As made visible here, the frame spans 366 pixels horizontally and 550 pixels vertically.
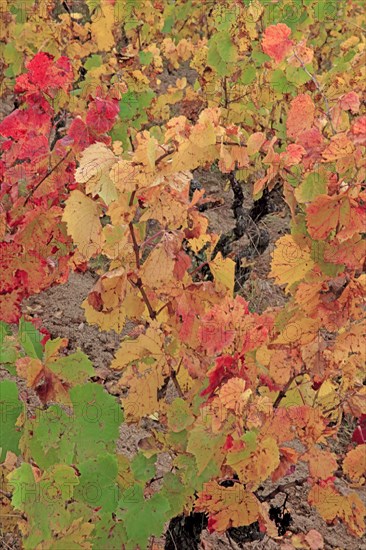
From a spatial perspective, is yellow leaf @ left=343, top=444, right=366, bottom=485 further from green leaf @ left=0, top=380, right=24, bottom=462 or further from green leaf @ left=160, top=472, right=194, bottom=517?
green leaf @ left=0, top=380, right=24, bottom=462

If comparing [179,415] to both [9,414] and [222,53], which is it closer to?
[9,414]

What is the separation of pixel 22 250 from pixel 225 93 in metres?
1.85

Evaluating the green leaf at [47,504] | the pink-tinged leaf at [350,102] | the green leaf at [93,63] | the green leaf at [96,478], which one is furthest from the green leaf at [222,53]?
the green leaf at [47,504]

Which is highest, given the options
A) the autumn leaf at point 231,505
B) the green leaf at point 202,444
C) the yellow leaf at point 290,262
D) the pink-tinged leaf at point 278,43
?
the pink-tinged leaf at point 278,43

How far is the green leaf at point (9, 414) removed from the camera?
1449 millimetres

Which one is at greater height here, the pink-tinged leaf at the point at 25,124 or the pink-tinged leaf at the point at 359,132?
the pink-tinged leaf at the point at 359,132

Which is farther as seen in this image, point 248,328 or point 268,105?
point 268,105

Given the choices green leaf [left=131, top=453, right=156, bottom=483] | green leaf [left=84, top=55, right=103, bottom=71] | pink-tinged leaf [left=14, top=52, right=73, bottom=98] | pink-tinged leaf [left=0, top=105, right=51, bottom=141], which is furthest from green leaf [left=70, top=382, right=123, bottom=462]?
green leaf [left=84, top=55, right=103, bottom=71]

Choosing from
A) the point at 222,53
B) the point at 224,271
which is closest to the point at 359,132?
the point at 224,271

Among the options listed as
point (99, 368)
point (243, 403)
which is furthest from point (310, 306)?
point (99, 368)

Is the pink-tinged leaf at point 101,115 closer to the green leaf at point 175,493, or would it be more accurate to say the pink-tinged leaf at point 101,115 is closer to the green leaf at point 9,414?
the green leaf at point 9,414

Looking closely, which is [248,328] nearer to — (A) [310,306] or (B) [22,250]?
(A) [310,306]

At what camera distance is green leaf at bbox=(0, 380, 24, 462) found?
1449 millimetres

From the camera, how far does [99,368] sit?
10.3 feet
